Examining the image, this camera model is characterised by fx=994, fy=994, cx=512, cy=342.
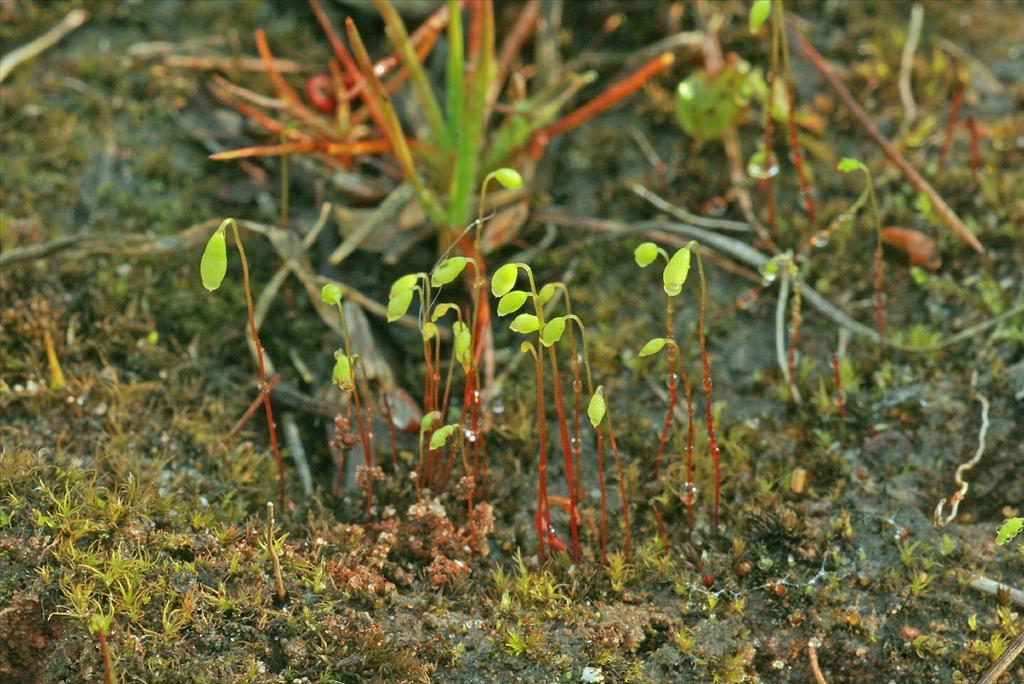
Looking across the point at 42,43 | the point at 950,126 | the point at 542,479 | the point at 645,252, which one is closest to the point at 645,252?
the point at 645,252

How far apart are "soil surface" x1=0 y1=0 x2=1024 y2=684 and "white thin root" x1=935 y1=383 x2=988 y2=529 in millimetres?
35

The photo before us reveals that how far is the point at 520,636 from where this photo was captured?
2.52m

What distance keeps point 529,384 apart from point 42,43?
243 centimetres

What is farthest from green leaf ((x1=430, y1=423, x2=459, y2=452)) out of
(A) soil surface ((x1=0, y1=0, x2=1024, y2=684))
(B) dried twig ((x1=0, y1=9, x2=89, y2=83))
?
(B) dried twig ((x1=0, y1=9, x2=89, y2=83))

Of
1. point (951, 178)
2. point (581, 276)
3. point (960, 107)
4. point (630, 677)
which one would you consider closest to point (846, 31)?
point (960, 107)

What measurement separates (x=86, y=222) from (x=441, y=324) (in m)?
1.33

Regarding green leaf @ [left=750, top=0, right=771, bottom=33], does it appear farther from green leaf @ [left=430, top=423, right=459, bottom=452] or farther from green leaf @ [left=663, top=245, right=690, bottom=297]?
green leaf @ [left=430, top=423, right=459, bottom=452]

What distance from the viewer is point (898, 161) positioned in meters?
3.40

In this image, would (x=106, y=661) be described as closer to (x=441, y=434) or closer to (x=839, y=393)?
(x=441, y=434)

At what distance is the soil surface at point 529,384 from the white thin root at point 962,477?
3 cm

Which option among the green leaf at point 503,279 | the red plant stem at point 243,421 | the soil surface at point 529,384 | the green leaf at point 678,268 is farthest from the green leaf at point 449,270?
the red plant stem at point 243,421

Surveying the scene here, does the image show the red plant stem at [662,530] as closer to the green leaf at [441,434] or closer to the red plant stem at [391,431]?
the green leaf at [441,434]

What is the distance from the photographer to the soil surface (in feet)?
8.28

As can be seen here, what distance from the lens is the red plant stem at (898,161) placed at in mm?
3350
